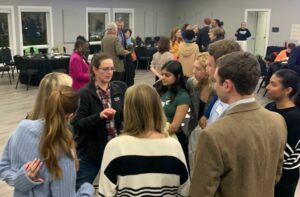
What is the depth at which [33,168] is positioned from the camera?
160 centimetres

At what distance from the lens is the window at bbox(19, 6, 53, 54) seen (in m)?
11.2

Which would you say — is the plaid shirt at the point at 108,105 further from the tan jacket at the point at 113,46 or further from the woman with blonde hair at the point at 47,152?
the tan jacket at the point at 113,46

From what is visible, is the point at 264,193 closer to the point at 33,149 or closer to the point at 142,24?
the point at 33,149

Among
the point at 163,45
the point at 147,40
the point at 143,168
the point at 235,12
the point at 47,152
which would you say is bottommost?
the point at 143,168

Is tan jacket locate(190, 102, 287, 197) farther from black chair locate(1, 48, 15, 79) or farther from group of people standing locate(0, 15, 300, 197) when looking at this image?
black chair locate(1, 48, 15, 79)

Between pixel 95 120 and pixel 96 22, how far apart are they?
37.5ft

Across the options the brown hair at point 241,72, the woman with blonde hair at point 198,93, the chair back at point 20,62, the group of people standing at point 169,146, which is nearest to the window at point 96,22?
the chair back at point 20,62

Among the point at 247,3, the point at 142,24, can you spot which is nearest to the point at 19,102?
the point at 142,24

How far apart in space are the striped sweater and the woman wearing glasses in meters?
0.86

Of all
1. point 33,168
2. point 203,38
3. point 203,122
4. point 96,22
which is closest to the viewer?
point 33,168

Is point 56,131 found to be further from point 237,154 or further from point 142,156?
point 237,154

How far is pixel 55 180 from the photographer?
1659mm

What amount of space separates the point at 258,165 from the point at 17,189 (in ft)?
3.75

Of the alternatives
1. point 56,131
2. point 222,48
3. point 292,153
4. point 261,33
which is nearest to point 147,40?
point 261,33
